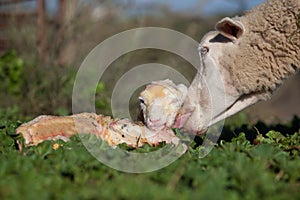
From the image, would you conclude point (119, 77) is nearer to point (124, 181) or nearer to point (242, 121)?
point (242, 121)

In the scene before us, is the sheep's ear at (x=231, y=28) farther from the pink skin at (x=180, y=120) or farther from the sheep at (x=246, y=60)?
the pink skin at (x=180, y=120)

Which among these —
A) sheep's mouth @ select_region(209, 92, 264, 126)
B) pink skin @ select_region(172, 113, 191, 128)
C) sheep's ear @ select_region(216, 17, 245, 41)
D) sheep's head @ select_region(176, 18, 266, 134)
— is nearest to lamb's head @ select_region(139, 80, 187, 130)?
pink skin @ select_region(172, 113, 191, 128)

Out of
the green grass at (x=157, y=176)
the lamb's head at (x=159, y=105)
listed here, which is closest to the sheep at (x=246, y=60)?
the lamb's head at (x=159, y=105)

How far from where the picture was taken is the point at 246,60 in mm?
5191

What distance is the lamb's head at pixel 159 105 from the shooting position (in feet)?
15.7

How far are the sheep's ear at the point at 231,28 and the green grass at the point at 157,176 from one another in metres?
1.31

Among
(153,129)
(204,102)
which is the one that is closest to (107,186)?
(153,129)

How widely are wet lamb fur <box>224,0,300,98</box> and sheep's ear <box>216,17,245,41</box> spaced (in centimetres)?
5

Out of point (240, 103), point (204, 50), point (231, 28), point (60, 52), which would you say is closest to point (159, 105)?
point (204, 50)

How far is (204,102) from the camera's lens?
5.17 meters

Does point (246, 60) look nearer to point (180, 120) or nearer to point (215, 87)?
point (215, 87)

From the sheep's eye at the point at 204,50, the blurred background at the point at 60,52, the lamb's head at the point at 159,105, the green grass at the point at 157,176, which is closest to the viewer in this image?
the green grass at the point at 157,176

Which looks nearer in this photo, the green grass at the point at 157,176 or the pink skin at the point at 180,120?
the green grass at the point at 157,176

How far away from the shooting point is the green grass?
9.24 ft
